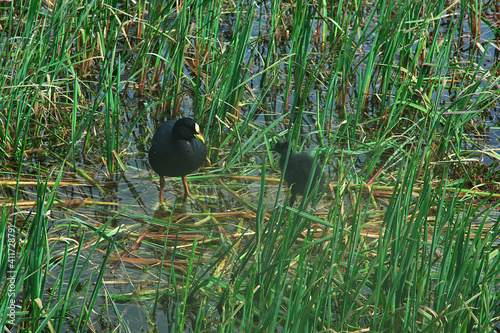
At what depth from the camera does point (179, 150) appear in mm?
3775

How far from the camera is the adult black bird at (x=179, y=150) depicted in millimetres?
3811

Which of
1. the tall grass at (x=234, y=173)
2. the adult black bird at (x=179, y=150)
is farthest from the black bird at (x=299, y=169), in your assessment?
the adult black bird at (x=179, y=150)

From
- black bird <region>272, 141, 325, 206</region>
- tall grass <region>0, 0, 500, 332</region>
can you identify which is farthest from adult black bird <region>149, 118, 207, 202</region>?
black bird <region>272, 141, 325, 206</region>

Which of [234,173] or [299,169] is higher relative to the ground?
[299,169]

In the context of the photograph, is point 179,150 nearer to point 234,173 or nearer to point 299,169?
point 234,173

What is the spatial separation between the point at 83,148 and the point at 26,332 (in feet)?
7.46

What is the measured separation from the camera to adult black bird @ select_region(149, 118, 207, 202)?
3811 millimetres

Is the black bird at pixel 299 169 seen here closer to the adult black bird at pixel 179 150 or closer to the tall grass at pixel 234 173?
the tall grass at pixel 234 173

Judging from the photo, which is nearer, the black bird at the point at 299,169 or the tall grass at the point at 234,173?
the tall grass at the point at 234,173

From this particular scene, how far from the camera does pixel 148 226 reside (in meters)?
3.68

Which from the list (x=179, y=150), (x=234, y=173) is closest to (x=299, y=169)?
(x=234, y=173)

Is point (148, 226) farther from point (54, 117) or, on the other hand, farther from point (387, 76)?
point (387, 76)

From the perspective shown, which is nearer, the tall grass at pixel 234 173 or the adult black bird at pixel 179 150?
the tall grass at pixel 234 173

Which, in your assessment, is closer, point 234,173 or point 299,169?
point 299,169
